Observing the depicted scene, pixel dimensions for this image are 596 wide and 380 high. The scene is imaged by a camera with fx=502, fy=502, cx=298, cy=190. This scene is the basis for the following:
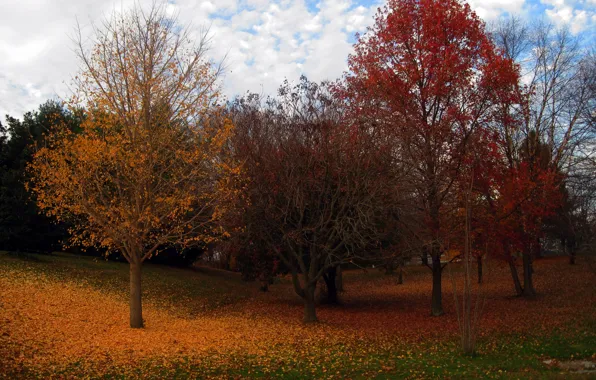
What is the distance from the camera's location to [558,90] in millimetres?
21656

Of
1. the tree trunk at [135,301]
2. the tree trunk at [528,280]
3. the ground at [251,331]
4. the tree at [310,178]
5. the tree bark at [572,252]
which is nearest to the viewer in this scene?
the ground at [251,331]

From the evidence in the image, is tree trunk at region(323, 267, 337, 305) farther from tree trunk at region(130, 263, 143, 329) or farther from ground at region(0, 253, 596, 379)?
tree trunk at region(130, 263, 143, 329)

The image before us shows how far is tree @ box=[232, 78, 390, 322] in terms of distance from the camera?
51.8ft

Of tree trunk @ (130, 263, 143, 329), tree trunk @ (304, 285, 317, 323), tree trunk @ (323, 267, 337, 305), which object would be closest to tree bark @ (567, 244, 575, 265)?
tree trunk @ (323, 267, 337, 305)

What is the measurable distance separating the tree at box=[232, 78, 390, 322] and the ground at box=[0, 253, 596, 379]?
3006 millimetres

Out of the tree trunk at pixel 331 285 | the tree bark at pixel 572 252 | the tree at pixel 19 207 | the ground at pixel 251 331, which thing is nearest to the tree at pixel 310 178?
the ground at pixel 251 331

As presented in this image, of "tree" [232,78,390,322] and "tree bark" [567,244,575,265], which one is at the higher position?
"tree" [232,78,390,322]

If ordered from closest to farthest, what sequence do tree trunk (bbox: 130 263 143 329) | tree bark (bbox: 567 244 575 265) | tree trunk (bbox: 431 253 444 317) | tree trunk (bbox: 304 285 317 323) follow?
tree trunk (bbox: 130 263 143 329) → tree trunk (bbox: 304 285 317 323) → tree trunk (bbox: 431 253 444 317) → tree bark (bbox: 567 244 575 265)

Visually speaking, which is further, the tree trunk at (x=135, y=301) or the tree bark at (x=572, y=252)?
the tree bark at (x=572, y=252)

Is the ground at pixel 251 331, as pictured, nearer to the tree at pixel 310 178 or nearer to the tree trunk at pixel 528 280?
the tree trunk at pixel 528 280

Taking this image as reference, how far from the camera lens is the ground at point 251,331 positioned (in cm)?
927

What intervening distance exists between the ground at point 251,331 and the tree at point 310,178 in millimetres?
3006

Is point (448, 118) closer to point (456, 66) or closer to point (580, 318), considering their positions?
point (456, 66)

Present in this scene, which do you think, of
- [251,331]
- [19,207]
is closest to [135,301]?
[251,331]
